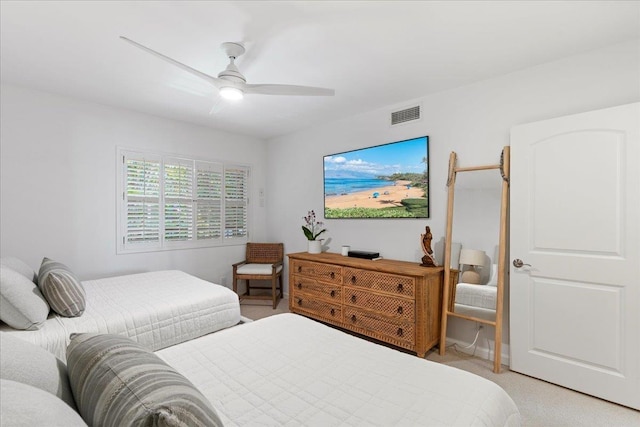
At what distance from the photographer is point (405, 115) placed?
11.0 ft

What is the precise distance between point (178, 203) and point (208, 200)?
1.43 feet

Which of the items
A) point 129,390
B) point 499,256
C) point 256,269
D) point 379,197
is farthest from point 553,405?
point 256,269

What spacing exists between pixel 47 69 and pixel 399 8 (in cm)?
302

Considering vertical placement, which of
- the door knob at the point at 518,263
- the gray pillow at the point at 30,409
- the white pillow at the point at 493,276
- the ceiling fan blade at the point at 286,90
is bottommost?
the white pillow at the point at 493,276

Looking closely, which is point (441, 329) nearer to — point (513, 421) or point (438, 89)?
point (513, 421)

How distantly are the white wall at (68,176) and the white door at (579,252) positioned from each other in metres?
4.04

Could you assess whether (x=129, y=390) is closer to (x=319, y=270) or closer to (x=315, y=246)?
(x=319, y=270)

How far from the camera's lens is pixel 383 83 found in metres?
2.92

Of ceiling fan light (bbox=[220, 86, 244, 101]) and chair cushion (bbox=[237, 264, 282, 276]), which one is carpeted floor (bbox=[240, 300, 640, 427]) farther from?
ceiling fan light (bbox=[220, 86, 244, 101])

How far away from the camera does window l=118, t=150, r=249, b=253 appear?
370 centimetres

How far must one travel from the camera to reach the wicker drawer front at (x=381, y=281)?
9.02ft

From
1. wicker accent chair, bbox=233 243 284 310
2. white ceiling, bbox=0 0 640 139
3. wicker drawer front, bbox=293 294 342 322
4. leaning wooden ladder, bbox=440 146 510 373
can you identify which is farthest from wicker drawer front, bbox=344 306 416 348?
white ceiling, bbox=0 0 640 139

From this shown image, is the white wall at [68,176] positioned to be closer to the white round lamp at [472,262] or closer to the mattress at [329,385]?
the mattress at [329,385]

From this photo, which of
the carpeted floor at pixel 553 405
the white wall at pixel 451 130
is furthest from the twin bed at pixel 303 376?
the white wall at pixel 451 130
